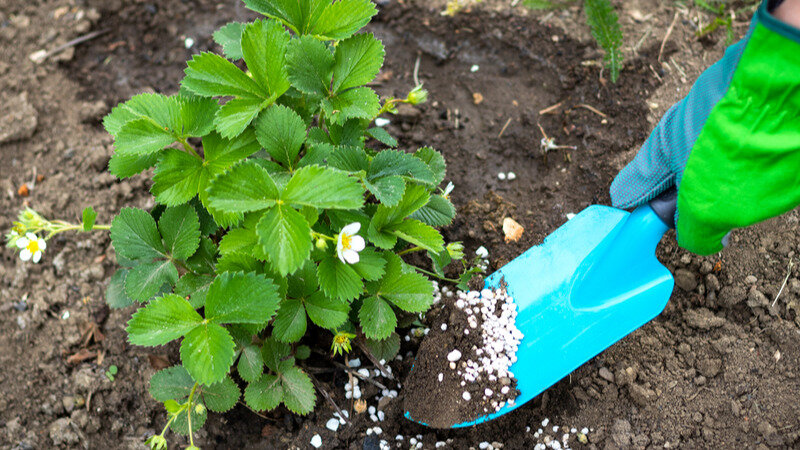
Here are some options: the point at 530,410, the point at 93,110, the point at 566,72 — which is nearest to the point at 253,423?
the point at 530,410

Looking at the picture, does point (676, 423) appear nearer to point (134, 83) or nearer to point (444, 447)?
point (444, 447)

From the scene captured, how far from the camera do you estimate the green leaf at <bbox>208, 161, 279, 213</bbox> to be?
115 centimetres

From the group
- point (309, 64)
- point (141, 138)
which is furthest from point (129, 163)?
point (309, 64)

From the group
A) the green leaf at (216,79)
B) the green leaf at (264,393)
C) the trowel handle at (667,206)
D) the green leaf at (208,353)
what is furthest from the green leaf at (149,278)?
the trowel handle at (667,206)

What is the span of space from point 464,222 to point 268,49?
2.94 ft

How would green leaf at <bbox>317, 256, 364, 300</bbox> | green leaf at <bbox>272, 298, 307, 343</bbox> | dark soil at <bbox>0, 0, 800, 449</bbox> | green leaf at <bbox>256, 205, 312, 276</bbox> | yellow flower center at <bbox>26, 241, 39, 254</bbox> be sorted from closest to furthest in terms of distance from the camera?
green leaf at <bbox>256, 205, 312, 276</bbox>
green leaf at <bbox>317, 256, 364, 300</bbox>
green leaf at <bbox>272, 298, 307, 343</bbox>
yellow flower center at <bbox>26, 241, 39, 254</bbox>
dark soil at <bbox>0, 0, 800, 449</bbox>

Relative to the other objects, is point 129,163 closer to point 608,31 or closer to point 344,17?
point 344,17

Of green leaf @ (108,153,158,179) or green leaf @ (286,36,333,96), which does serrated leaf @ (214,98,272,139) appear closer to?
green leaf @ (286,36,333,96)

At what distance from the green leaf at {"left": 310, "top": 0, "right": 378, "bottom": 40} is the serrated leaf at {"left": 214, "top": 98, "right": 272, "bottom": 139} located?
→ 9.3 inches

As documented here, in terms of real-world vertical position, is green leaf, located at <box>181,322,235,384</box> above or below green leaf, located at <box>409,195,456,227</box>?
below

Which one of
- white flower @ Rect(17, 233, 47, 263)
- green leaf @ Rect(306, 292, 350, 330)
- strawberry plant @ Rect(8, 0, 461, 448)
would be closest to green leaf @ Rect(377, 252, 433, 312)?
strawberry plant @ Rect(8, 0, 461, 448)

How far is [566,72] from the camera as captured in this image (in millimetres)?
2248

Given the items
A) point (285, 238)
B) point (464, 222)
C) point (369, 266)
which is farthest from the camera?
point (464, 222)

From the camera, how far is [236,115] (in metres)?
1.33
